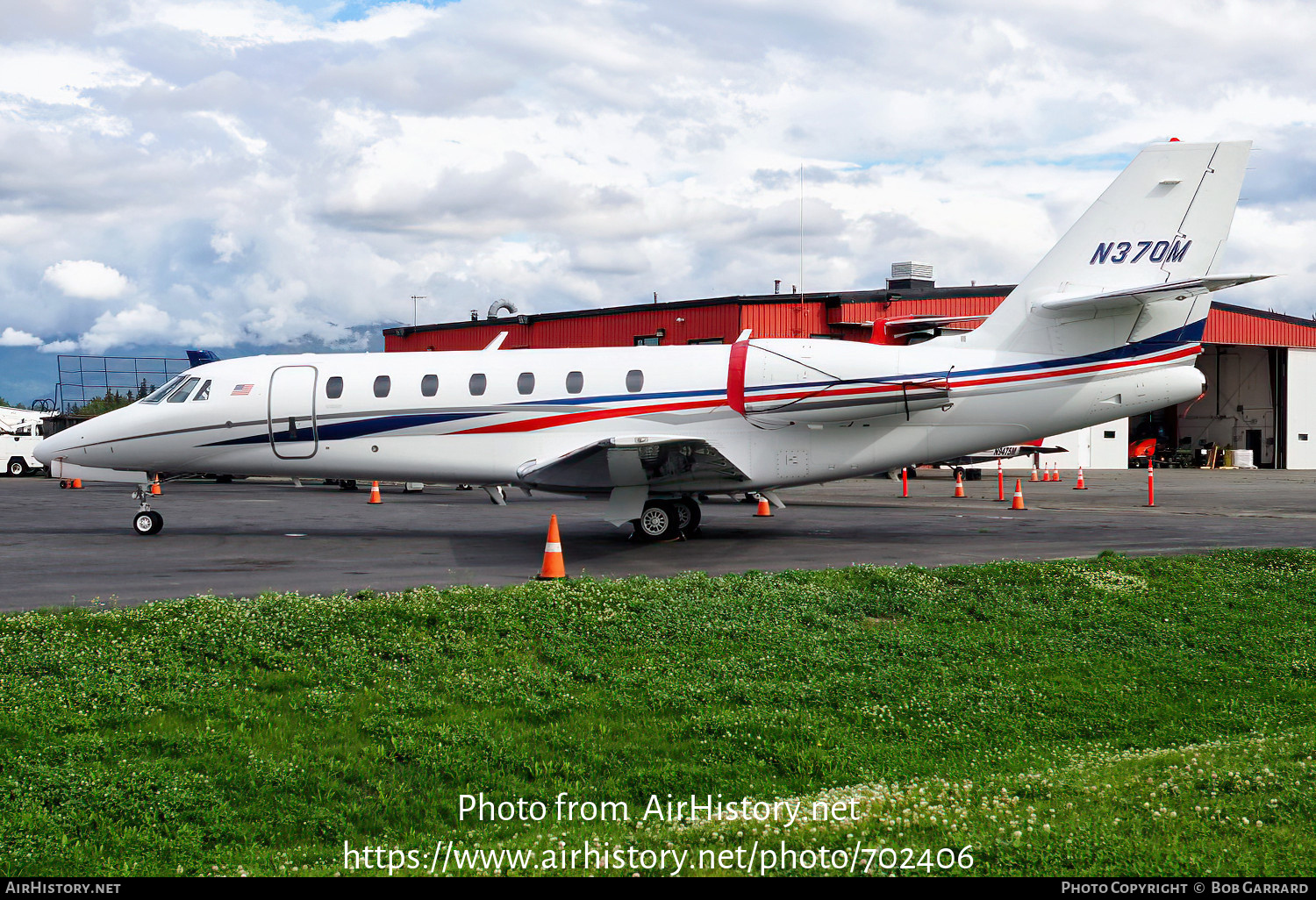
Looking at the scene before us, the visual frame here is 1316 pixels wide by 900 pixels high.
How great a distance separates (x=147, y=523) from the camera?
1814cm

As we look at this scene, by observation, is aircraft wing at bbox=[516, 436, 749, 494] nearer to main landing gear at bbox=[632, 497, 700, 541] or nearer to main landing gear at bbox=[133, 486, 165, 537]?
main landing gear at bbox=[632, 497, 700, 541]

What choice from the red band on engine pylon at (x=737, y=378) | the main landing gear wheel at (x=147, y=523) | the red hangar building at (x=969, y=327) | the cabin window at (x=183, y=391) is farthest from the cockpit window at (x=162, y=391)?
the red hangar building at (x=969, y=327)

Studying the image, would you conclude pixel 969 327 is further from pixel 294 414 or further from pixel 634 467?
pixel 294 414

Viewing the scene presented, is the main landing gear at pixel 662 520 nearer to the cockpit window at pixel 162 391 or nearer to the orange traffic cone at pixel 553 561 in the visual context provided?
the orange traffic cone at pixel 553 561

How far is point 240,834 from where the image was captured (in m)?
5.32

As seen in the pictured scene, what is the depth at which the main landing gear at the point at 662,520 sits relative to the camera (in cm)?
1698

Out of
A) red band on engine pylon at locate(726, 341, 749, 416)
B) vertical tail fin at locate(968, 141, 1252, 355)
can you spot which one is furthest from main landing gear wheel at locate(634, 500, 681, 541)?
vertical tail fin at locate(968, 141, 1252, 355)

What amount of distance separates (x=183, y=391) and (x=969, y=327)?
93.4ft

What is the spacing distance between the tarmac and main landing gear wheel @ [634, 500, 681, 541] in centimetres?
29

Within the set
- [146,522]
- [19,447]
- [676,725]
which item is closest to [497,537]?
[146,522]
